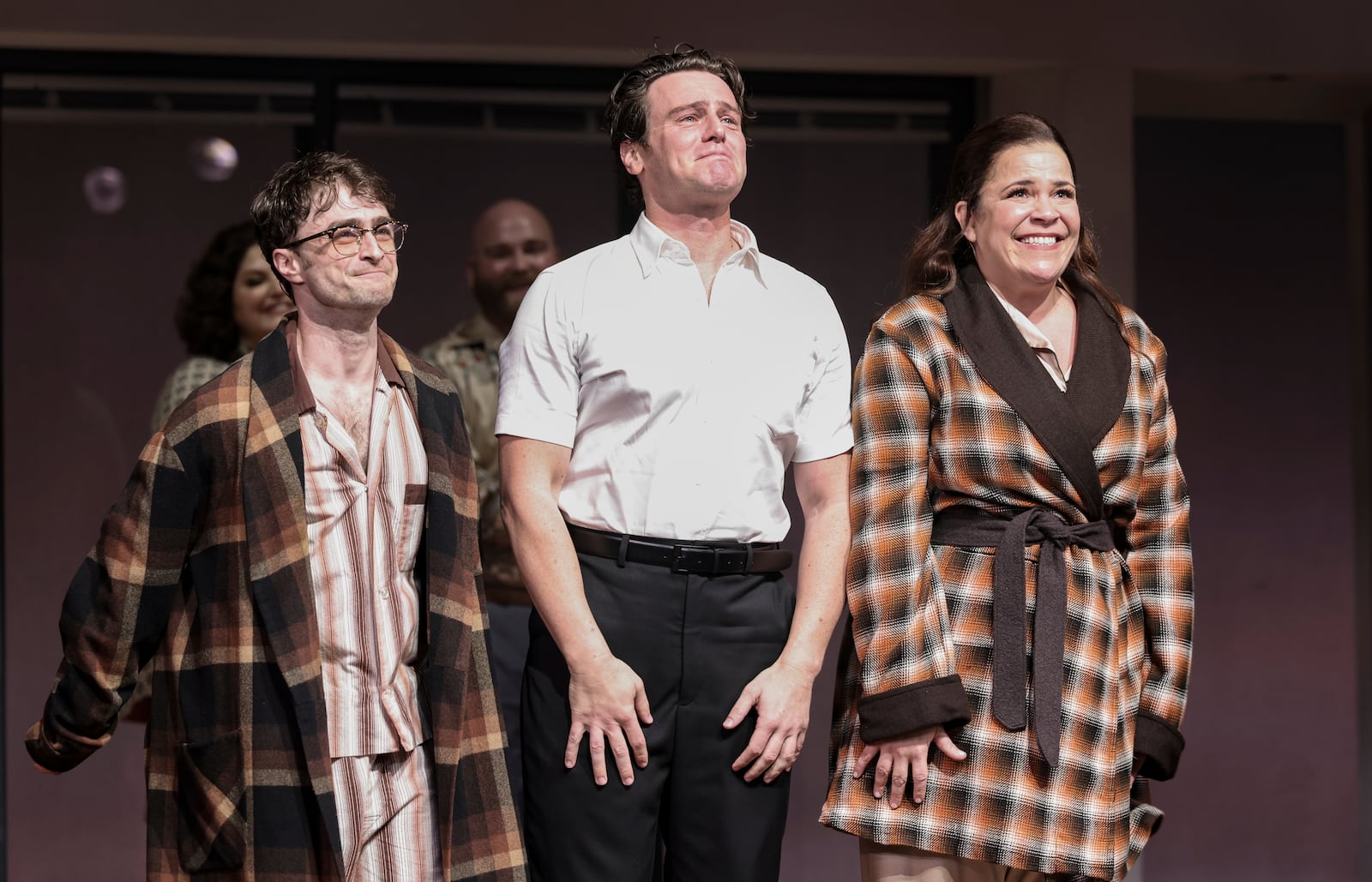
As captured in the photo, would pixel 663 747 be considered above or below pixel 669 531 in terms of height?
below

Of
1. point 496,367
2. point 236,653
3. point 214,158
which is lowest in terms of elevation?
point 236,653

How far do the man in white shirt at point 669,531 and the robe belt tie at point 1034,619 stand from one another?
28 centimetres

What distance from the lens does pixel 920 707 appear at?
2713 millimetres

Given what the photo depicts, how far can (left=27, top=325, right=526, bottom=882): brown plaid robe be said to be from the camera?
2.50 metres

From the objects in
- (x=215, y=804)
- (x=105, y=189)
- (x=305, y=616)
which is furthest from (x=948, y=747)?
(x=105, y=189)

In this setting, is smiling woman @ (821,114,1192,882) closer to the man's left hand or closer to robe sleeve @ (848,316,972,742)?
robe sleeve @ (848,316,972,742)

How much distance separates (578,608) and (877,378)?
70cm

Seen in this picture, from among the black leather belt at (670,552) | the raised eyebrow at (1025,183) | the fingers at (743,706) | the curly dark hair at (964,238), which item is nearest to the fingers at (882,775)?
the fingers at (743,706)

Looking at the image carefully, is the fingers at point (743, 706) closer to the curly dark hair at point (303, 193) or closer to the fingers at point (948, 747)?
the fingers at point (948, 747)

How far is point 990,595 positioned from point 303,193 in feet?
4.48

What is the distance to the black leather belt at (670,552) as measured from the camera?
2.68 meters

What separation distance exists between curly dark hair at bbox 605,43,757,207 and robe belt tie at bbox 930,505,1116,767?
35.0 inches

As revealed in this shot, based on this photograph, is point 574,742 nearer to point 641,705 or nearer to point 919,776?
point 641,705

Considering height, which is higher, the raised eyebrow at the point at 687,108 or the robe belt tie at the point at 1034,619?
the raised eyebrow at the point at 687,108
